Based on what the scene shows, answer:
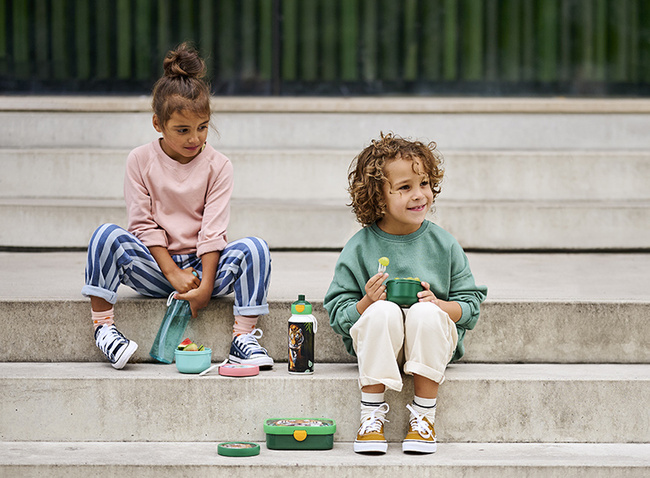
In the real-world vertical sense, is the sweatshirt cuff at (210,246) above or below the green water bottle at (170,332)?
above

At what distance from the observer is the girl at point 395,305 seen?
2.77 m

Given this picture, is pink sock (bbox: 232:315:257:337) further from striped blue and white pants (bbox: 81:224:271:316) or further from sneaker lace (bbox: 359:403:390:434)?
sneaker lace (bbox: 359:403:390:434)

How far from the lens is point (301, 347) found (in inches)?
118

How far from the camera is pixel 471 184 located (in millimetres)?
5004

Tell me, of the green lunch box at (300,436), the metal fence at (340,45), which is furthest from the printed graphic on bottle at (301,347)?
the metal fence at (340,45)

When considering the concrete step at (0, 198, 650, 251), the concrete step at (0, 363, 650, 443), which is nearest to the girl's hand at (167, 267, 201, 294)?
the concrete step at (0, 363, 650, 443)

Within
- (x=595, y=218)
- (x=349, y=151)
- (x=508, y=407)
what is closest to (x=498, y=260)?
(x=595, y=218)

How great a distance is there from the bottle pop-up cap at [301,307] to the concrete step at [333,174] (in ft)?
6.72

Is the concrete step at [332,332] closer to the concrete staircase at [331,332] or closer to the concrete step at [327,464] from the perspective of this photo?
the concrete staircase at [331,332]

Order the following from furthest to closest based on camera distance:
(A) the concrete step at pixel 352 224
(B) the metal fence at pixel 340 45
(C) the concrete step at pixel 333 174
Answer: (B) the metal fence at pixel 340 45 → (C) the concrete step at pixel 333 174 → (A) the concrete step at pixel 352 224

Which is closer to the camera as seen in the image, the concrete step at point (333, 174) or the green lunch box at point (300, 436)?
the green lunch box at point (300, 436)

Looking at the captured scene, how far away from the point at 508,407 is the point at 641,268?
5.33ft

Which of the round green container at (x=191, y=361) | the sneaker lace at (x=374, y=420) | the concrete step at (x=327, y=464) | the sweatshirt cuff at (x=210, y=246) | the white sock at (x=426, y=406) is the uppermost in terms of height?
the sweatshirt cuff at (x=210, y=246)

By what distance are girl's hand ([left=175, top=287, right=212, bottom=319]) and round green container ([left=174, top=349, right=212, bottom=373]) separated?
20 centimetres
